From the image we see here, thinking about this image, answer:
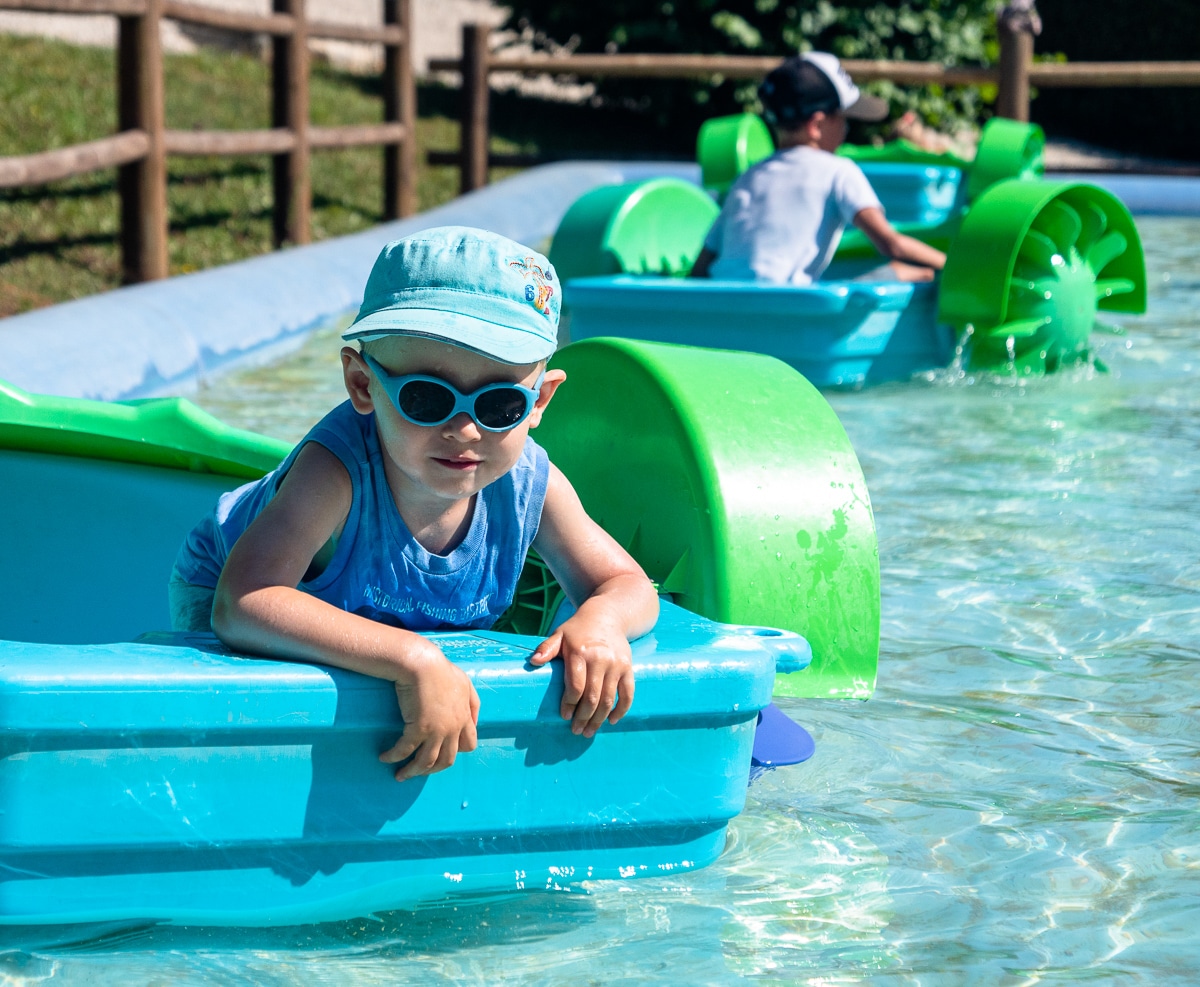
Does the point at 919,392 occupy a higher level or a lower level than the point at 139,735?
lower

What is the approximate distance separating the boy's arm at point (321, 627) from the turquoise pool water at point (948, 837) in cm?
25

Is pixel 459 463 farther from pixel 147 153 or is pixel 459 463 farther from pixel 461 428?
pixel 147 153

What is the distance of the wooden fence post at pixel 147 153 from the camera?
5.93m

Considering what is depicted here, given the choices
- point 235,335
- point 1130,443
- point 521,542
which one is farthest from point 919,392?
point 521,542

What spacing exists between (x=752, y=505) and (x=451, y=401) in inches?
21.3

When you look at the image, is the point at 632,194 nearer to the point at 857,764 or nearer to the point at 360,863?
the point at 857,764

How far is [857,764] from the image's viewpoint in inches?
90.5

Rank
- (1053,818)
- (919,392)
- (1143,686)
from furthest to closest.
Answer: (919,392) → (1143,686) → (1053,818)

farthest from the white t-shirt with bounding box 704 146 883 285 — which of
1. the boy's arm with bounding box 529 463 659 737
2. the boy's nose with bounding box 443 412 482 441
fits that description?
the boy's nose with bounding box 443 412 482 441

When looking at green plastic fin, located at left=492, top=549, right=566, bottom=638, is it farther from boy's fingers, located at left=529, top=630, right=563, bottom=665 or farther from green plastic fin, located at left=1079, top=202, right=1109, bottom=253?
green plastic fin, located at left=1079, top=202, right=1109, bottom=253

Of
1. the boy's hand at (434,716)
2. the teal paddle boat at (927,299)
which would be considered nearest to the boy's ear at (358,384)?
the boy's hand at (434,716)

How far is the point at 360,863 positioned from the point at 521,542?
421 mm

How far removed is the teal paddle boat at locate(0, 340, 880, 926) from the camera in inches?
63.9

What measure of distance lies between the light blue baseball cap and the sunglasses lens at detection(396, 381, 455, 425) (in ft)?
0.18
